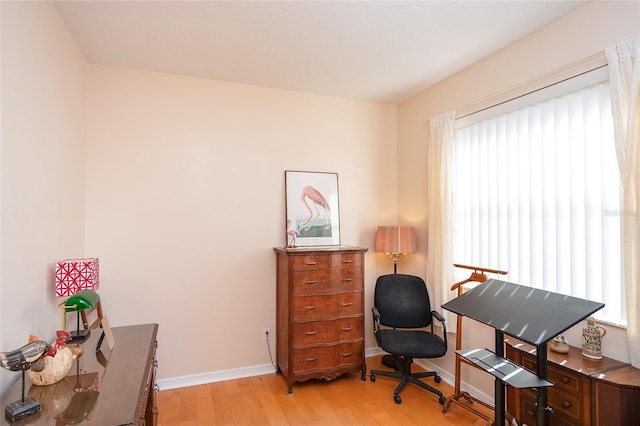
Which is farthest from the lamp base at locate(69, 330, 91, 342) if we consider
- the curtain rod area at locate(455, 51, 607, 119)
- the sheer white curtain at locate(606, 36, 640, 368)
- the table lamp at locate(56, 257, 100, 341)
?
the curtain rod area at locate(455, 51, 607, 119)

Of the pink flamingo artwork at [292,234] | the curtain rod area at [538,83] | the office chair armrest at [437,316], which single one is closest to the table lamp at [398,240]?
the office chair armrest at [437,316]

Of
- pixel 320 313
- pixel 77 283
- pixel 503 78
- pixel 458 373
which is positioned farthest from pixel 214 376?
pixel 503 78

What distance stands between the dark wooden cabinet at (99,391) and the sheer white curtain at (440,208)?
8.23 ft

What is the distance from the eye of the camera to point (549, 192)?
2.41 meters

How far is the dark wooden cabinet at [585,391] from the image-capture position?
1659 mm

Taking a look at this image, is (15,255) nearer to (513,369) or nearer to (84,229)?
(84,229)

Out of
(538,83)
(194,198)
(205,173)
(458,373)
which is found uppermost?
(538,83)

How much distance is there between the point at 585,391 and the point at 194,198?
125 inches

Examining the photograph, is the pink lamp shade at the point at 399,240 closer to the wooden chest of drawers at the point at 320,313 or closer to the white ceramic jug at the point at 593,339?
the wooden chest of drawers at the point at 320,313

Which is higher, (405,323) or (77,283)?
(77,283)

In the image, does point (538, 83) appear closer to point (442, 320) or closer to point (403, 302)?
point (442, 320)

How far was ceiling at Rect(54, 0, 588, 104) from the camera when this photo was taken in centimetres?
216

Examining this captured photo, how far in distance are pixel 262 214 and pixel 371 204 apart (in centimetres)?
130

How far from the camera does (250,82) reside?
3350 millimetres
